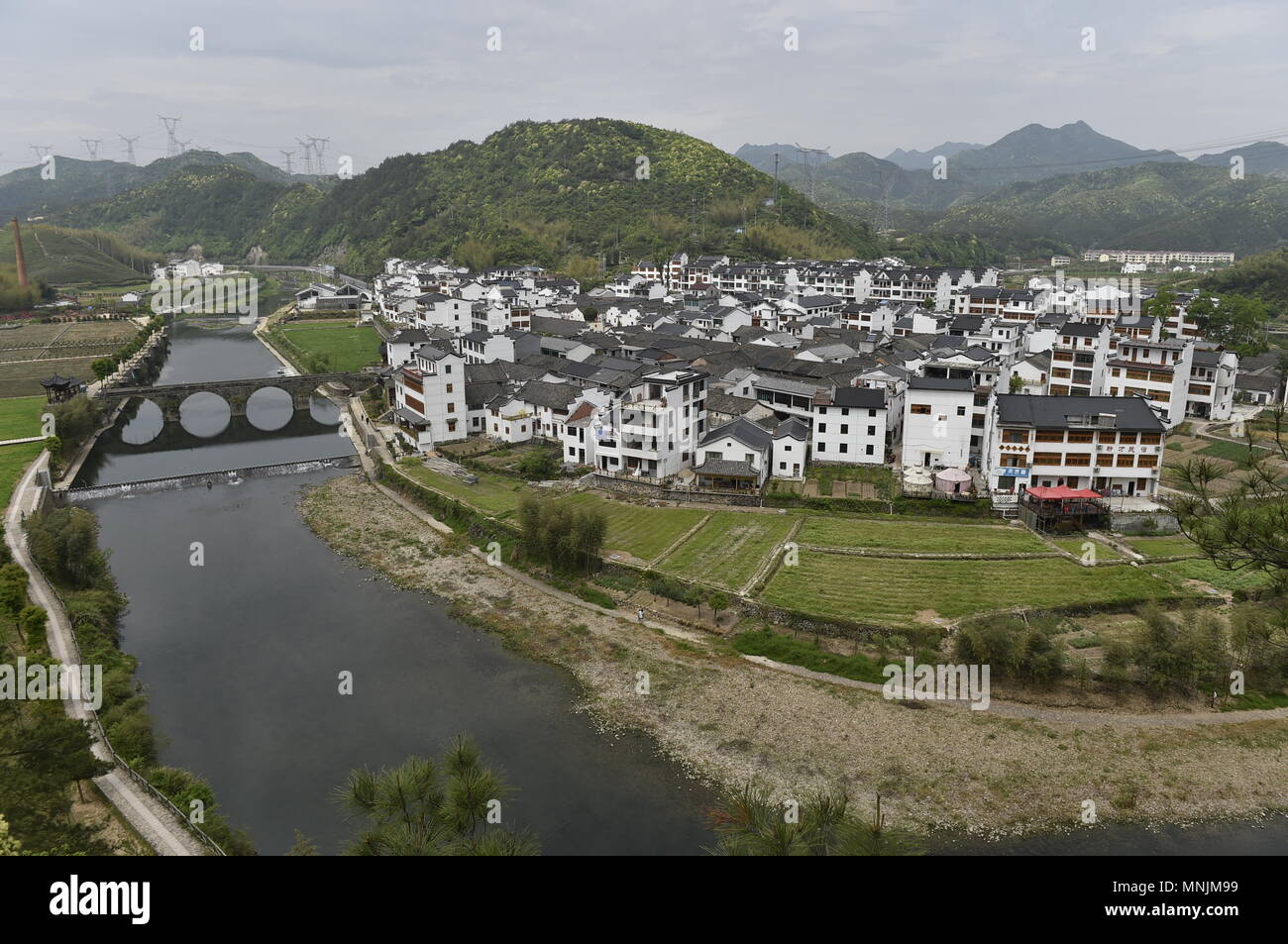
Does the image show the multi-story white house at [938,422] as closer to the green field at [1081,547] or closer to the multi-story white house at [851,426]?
the multi-story white house at [851,426]

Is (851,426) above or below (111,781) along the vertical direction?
above

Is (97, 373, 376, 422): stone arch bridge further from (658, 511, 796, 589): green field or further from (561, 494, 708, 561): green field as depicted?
(658, 511, 796, 589): green field

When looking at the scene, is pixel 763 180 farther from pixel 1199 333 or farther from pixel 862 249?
pixel 1199 333

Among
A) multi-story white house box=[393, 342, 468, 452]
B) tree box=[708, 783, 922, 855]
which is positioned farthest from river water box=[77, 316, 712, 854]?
multi-story white house box=[393, 342, 468, 452]

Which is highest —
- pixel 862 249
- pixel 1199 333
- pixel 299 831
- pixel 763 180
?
pixel 763 180

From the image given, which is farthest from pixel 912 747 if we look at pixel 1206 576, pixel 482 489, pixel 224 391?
pixel 224 391

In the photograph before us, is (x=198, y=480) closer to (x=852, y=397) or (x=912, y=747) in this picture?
(x=852, y=397)
